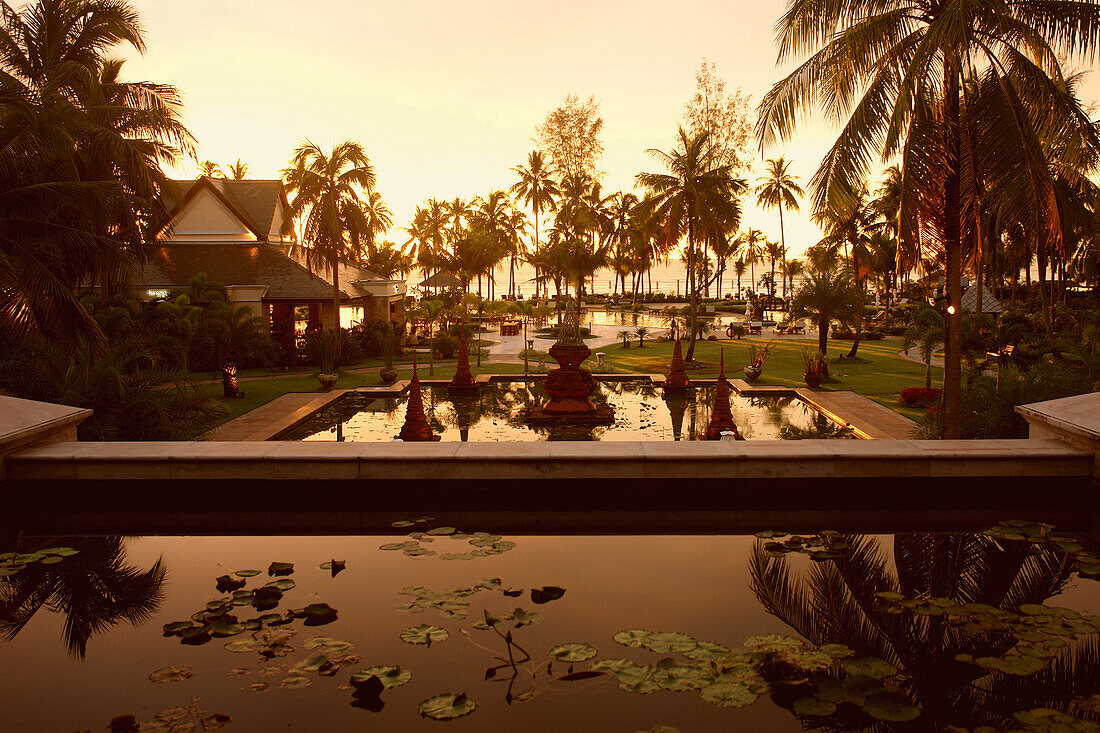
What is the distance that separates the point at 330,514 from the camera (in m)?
8.71

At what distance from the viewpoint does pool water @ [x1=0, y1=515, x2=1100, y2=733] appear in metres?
4.84

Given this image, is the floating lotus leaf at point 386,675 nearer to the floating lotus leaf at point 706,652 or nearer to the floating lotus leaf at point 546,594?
the floating lotus leaf at point 546,594

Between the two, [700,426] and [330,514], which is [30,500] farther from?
[700,426]

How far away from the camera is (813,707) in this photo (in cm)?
475

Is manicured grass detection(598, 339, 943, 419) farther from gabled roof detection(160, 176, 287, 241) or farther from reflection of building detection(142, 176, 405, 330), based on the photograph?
gabled roof detection(160, 176, 287, 241)

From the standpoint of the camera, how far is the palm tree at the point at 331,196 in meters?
24.3

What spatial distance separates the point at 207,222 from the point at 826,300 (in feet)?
76.4

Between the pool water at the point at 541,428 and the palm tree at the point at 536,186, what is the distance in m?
30.2

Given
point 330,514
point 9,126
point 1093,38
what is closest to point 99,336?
point 9,126

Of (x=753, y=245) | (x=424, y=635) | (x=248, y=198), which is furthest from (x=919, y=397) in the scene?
(x=753, y=245)

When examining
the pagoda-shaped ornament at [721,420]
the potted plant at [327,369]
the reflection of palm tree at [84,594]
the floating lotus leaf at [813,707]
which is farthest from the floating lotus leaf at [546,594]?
the potted plant at [327,369]

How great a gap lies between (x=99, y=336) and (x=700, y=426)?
34.3 ft

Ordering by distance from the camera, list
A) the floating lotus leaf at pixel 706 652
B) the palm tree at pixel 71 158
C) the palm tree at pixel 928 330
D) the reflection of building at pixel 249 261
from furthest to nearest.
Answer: the reflection of building at pixel 249 261 → the palm tree at pixel 928 330 → the palm tree at pixel 71 158 → the floating lotus leaf at pixel 706 652

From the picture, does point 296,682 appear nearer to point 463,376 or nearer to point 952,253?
point 952,253
